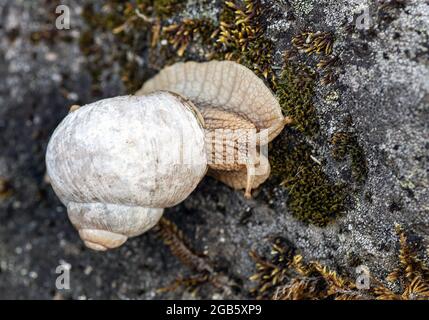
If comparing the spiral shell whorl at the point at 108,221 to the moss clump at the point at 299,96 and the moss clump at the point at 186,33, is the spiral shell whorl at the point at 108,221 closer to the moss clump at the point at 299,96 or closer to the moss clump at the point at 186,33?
the moss clump at the point at 299,96

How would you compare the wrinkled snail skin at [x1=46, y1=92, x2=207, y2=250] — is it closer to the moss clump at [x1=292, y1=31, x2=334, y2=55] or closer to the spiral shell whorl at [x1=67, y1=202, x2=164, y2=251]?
the spiral shell whorl at [x1=67, y1=202, x2=164, y2=251]

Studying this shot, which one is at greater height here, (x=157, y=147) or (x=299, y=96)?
(x=299, y=96)

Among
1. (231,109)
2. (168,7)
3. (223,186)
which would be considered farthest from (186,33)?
(223,186)

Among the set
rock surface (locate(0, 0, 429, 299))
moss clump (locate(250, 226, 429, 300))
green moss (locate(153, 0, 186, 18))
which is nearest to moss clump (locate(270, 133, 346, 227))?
rock surface (locate(0, 0, 429, 299))

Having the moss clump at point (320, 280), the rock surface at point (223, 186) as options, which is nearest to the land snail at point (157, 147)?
the rock surface at point (223, 186)

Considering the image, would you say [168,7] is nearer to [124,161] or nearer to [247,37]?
[247,37]
